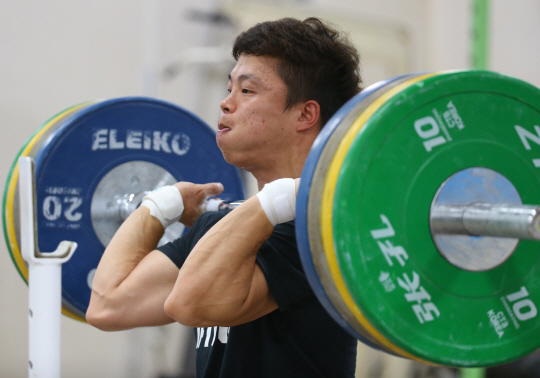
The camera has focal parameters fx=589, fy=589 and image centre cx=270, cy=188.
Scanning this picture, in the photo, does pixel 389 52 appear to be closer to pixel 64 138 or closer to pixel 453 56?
pixel 453 56

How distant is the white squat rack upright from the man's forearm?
9.9 inches

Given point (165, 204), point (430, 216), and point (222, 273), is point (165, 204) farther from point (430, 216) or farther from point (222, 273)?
point (430, 216)

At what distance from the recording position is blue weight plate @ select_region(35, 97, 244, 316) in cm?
158

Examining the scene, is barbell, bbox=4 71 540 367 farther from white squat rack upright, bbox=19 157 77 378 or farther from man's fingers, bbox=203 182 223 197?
man's fingers, bbox=203 182 223 197

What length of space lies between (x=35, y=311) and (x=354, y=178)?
0.70 m

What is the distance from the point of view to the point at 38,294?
1154mm

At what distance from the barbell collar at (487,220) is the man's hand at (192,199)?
Answer: 0.76 meters

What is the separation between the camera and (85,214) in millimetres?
1635

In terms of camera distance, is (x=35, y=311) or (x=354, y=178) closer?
(x=354, y=178)

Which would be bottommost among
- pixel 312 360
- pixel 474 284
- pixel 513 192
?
pixel 312 360

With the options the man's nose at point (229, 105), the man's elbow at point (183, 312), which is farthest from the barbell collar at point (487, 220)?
the man's nose at point (229, 105)

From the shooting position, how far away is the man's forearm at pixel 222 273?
1.08m

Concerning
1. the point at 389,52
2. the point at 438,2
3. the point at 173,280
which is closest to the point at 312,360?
the point at 173,280

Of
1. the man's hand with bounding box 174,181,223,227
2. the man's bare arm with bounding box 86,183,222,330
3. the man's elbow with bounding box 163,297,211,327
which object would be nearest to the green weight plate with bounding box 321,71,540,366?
the man's elbow with bounding box 163,297,211,327
